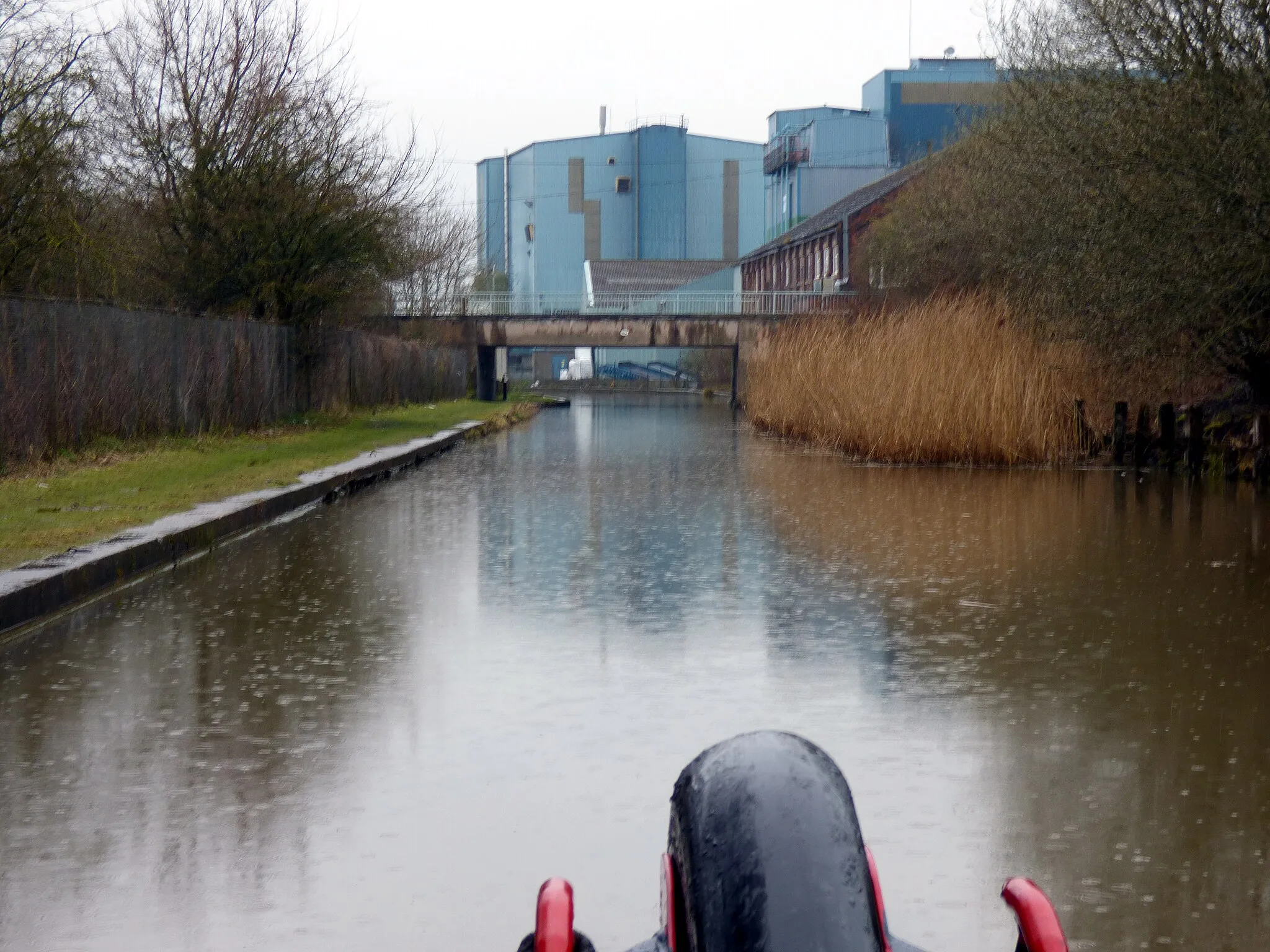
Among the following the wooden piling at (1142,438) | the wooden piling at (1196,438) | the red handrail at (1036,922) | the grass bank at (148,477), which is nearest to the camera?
the red handrail at (1036,922)

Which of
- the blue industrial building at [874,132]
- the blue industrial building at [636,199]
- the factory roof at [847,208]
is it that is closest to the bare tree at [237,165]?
the factory roof at [847,208]

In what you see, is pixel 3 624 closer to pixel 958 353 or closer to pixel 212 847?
pixel 212 847

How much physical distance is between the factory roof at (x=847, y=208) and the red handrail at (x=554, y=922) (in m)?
50.5

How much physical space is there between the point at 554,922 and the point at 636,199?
327 feet

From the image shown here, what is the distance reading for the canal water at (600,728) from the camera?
4.26 m

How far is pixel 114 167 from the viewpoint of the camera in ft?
94.2

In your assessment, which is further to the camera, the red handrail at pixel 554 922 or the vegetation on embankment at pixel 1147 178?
the vegetation on embankment at pixel 1147 178

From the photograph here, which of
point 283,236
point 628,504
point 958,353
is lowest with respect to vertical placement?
point 628,504

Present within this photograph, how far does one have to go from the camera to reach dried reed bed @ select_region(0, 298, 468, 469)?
17.8m

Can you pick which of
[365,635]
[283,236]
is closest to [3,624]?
[365,635]

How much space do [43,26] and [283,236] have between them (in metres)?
10.1

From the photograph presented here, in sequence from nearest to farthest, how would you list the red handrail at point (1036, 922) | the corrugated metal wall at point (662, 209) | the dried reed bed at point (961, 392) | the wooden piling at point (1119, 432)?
the red handrail at point (1036, 922) < the dried reed bed at point (961, 392) < the wooden piling at point (1119, 432) < the corrugated metal wall at point (662, 209)

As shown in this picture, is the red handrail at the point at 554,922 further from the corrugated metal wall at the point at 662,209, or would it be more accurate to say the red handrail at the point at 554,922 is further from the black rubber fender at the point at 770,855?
the corrugated metal wall at the point at 662,209

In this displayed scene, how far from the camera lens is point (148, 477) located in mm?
16781
